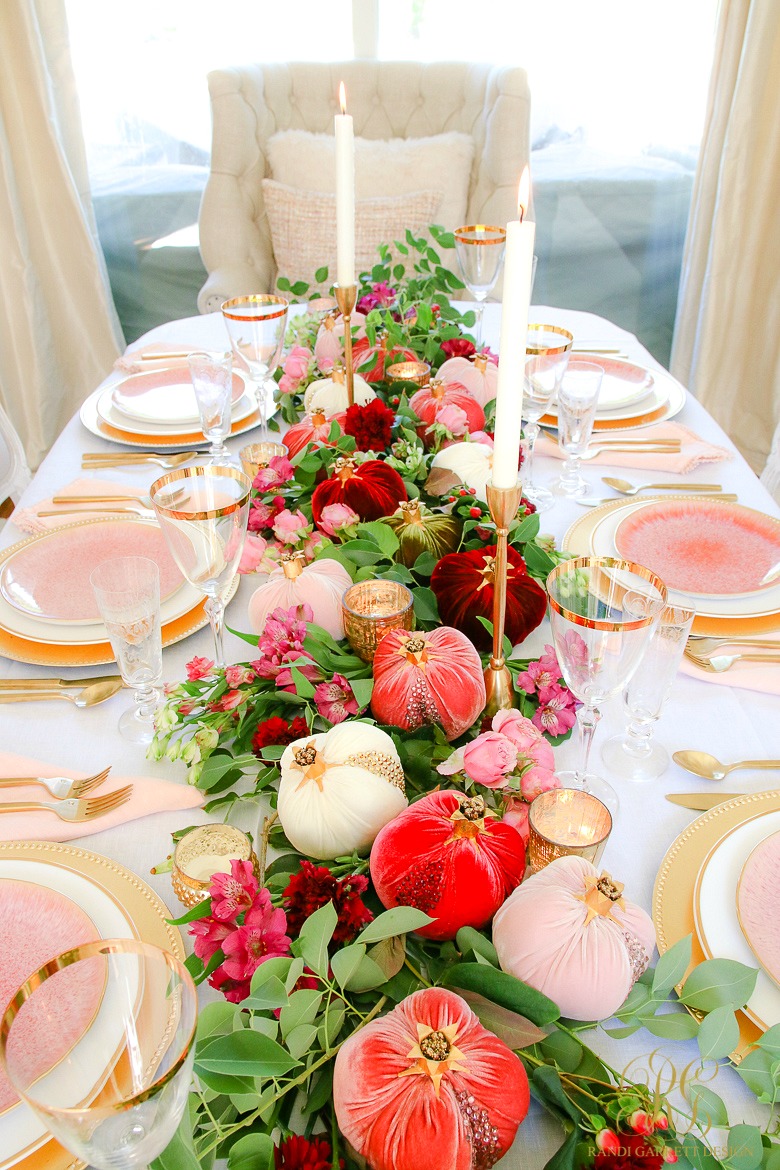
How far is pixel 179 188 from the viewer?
127 inches

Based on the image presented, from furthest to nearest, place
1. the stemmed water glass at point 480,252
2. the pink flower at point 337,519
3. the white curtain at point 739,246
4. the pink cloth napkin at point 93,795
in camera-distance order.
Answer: the white curtain at point 739,246 → the stemmed water glass at point 480,252 → the pink flower at point 337,519 → the pink cloth napkin at point 93,795

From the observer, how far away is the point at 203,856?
1.90 ft

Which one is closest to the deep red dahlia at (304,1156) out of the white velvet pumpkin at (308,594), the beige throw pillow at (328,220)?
the white velvet pumpkin at (308,594)

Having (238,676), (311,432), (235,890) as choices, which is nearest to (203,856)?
(235,890)

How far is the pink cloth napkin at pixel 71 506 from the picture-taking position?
1.10 metres

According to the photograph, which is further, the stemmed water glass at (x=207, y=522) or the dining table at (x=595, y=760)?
the stemmed water glass at (x=207, y=522)

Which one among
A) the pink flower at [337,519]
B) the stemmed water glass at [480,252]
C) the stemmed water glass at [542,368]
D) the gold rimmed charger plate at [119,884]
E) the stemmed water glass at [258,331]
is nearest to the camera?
the gold rimmed charger plate at [119,884]

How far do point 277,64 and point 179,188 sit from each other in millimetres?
759

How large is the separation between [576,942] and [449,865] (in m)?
0.08

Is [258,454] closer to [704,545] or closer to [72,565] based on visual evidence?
[72,565]

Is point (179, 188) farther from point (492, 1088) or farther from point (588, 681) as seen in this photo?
point (492, 1088)

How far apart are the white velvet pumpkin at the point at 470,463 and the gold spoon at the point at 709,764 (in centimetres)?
35

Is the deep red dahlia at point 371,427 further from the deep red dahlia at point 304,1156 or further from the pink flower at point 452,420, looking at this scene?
the deep red dahlia at point 304,1156

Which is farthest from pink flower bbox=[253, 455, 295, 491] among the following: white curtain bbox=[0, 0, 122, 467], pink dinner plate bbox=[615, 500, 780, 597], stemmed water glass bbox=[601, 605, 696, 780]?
white curtain bbox=[0, 0, 122, 467]
